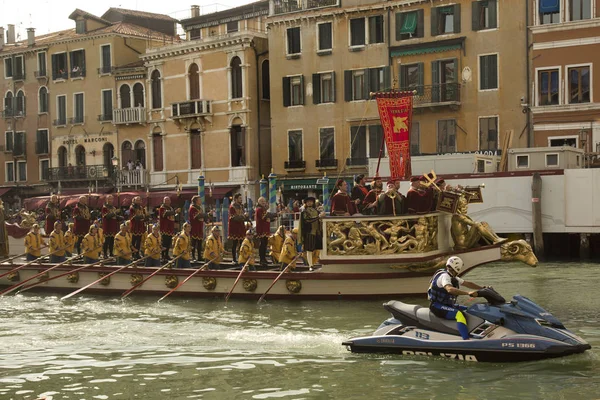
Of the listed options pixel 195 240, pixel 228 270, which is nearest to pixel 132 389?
pixel 228 270

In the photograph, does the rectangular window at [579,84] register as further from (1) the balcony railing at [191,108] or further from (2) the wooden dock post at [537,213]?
(1) the balcony railing at [191,108]

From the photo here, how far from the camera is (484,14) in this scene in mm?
37719

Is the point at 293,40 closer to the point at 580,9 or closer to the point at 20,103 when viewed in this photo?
the point at 580,9

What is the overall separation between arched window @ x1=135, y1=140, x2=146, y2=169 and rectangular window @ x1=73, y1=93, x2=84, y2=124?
477 cm

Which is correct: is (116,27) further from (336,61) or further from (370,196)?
(370,196)

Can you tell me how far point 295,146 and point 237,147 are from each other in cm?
370

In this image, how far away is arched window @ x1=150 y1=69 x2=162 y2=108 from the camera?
4866 cm

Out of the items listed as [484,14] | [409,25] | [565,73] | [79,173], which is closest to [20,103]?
[79,173]

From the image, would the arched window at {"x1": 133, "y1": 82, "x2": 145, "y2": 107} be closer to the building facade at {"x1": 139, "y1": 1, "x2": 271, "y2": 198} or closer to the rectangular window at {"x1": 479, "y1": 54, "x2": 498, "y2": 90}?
the building facade at {"x1": 139, "y1": 1, "x2": 271, "y2": 198}

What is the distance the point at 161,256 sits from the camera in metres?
25.6

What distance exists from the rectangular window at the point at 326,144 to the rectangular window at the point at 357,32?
4.20 meters

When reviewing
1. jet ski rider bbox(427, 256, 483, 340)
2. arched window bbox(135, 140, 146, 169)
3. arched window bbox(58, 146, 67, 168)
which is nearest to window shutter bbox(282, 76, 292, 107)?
arched window bbox(135, 140, 146, 169)

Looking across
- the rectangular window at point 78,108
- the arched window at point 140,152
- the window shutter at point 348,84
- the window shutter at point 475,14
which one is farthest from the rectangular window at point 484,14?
the rectangular window at point 78,108

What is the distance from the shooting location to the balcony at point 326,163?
42156 millimetres
